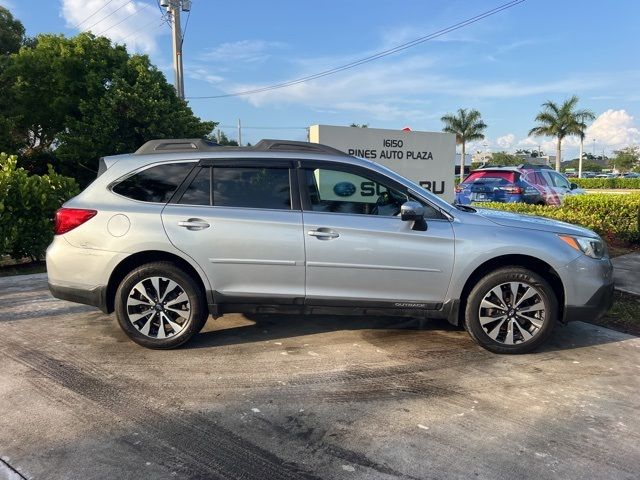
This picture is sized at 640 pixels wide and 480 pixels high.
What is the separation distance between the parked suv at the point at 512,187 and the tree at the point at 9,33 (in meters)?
21.6

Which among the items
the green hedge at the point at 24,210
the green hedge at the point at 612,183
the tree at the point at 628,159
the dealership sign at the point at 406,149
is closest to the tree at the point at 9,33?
the green hedge at the point at 24,210

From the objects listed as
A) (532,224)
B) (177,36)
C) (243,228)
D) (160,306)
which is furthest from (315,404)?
(177,36)

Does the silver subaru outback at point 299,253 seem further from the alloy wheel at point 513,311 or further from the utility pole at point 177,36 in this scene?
the utility pole at point 177,36

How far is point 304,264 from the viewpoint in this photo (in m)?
4.32

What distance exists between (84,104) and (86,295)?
1467 cm

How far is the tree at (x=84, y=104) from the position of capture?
16.8 m

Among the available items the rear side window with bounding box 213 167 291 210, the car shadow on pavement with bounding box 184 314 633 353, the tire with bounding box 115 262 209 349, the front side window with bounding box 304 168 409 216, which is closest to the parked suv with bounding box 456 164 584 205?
the car shadow on pavement with bounding box 184 314 633 353

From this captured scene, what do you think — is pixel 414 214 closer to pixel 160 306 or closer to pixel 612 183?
pixel 160 306

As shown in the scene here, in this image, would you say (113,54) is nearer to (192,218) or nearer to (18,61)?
(18,61)

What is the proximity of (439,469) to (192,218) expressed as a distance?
110 inches

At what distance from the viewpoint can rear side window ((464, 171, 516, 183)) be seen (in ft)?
42.2

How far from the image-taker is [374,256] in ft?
14.1

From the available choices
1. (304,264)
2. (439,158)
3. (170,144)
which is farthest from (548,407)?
(439,158)

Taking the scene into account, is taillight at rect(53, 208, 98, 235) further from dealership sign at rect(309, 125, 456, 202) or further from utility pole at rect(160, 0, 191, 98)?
utility pole at rect(160, 0, 191, 98)
